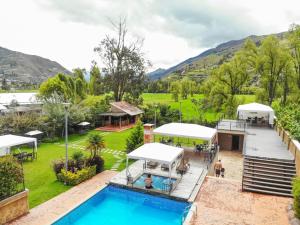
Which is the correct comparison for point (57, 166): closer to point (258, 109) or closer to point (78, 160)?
point (78, 160)

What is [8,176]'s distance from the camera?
406 inches

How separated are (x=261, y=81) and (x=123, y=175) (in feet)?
76.4

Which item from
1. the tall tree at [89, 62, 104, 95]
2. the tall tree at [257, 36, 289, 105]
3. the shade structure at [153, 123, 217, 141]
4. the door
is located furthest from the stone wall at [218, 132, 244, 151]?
the tall tree at [89, 62, 104, 95]

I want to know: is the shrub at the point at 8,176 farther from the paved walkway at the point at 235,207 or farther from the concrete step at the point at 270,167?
the concrete step at the point at 270,167

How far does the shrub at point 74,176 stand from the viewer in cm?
1394

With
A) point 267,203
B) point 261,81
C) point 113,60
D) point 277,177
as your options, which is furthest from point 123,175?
point 113,60

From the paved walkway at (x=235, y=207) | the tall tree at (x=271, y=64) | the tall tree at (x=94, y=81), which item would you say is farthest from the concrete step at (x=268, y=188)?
the tall tree at (x=94, y=81)

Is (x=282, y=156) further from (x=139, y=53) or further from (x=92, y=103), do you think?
(x=139, y=53)

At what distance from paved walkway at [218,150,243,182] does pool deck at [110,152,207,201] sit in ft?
6.81

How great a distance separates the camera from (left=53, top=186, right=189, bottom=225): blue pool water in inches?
428

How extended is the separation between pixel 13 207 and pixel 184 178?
8.88 m

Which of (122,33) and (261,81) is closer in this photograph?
(261,81)

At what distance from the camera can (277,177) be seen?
1405 cm

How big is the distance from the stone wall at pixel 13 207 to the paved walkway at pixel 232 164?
1203 centimetres
